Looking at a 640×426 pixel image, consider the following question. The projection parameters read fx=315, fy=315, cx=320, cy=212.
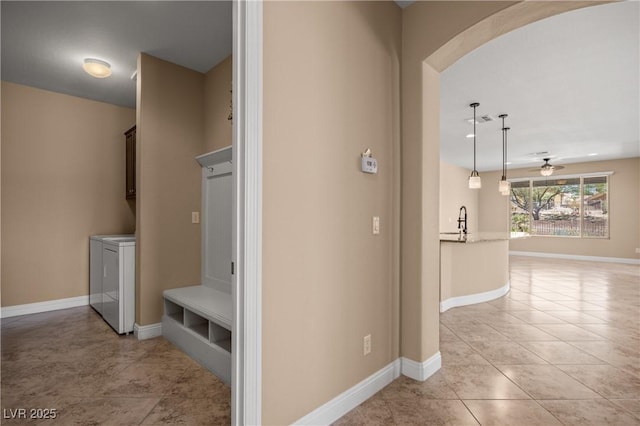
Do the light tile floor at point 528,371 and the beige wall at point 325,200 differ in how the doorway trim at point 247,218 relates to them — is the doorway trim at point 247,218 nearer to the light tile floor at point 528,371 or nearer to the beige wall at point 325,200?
the beige wall at point 325,200

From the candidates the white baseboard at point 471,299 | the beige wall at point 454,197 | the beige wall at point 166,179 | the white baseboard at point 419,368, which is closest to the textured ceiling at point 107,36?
the beige wall at point 166,179

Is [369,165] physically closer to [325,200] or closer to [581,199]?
[325,200]

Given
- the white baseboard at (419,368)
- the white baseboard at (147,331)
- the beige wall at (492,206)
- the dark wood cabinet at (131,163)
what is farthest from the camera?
the beige wall at (492,206)

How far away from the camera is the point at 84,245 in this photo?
4273 millimetres

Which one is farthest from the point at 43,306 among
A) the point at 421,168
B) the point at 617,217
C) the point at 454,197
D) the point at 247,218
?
the point at 617,217

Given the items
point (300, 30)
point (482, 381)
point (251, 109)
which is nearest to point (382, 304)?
point (482, 381)

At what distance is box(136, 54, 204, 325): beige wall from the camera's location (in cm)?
313

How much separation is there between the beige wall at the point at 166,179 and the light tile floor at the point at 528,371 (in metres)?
2.32

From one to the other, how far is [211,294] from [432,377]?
6.78ft

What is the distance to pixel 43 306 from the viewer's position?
3957 millimetres

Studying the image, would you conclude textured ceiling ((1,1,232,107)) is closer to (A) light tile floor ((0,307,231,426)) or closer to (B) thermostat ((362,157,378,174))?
(B) thermostat ((362,157,378,174))

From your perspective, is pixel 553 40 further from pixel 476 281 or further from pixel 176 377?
pixel 176 377

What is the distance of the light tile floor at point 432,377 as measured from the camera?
1914 millimetres

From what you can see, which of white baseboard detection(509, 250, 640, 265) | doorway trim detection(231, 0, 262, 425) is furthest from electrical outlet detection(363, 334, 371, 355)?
white baseboard detection(509, 250, 640, 265)
